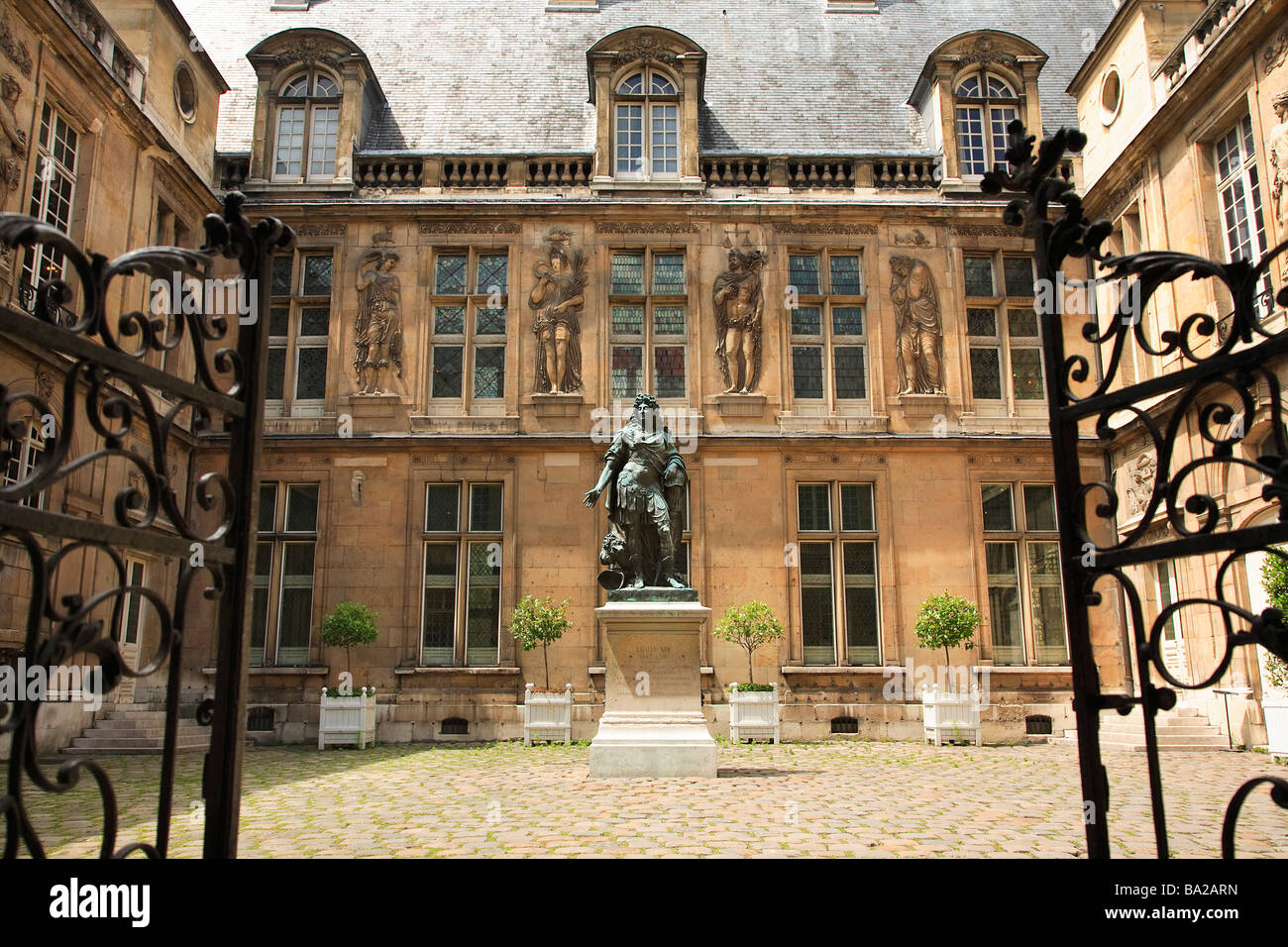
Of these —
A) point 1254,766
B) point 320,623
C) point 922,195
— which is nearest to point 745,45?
point 922,195

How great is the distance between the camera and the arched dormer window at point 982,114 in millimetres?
18719

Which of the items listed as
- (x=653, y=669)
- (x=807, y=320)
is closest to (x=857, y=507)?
(x=807, y=320)

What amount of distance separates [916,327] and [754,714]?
25.1 feet

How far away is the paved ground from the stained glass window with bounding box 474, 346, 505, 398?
7129 mm

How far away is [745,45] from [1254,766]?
1748cm

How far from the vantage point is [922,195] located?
1822 cm

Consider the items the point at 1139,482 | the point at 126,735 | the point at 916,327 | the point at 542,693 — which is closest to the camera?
the point at 126,735

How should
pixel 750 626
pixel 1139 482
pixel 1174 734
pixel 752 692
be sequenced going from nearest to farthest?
pixel 1174 734, pixel 752 692, pixel 750 626, pixel 1139 482

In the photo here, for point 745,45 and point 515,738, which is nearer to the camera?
point 515,738

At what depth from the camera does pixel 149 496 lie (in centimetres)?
274

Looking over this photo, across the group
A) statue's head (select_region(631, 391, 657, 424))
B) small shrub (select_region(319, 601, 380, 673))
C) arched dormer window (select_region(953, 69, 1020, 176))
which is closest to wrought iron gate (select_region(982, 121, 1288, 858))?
statue's head (select_region(631, 391, 657, 424))

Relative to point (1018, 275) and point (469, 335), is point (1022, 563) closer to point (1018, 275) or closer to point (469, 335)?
point (1018, 275)

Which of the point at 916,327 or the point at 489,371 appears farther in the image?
the point at 489,371
